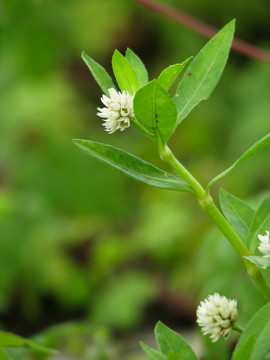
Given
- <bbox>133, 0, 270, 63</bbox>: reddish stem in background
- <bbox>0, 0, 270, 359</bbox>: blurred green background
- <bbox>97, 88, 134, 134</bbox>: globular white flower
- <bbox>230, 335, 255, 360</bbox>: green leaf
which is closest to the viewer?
<bbox>230, 335, 255, 360</bbox>: green leaf

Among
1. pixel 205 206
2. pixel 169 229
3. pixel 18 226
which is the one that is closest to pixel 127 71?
pixel 205 206

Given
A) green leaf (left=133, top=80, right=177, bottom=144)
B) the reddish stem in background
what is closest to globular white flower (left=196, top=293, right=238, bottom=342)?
green leaf (left=133, top=80, right=177, bottom=144)

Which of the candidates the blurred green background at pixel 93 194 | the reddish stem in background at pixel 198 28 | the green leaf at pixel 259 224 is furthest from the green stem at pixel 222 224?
the blurred green background at pixel 93 194

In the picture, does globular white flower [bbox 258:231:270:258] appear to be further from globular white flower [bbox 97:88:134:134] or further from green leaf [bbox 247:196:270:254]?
globular white flower [bbox 97:88:134:134]

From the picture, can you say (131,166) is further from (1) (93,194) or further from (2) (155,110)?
(1) (93,194)

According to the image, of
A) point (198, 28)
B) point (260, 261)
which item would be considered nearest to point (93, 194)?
point (198, 28)
